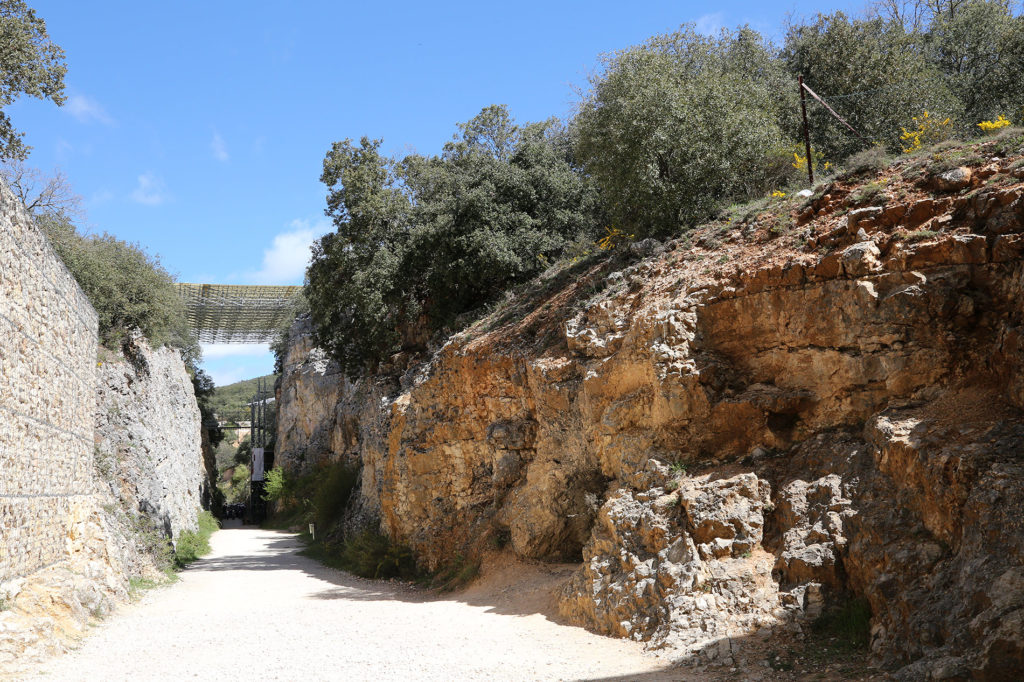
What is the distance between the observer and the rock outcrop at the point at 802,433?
22.6ft

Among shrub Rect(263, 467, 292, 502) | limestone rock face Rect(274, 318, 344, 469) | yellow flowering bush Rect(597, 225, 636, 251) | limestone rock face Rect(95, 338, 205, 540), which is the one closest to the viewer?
yellow flowering bush Rect(597, 225, 636, 251)

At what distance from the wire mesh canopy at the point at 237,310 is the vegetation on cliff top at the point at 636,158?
67.4 feet

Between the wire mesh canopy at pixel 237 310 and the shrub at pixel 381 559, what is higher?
the wire mesh canopy at pixel 237 310

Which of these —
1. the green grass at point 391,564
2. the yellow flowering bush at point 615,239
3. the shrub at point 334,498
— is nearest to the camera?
the green grass at point 391,564

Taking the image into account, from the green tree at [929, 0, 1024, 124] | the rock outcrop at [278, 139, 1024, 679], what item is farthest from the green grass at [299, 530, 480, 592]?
the green tree at [929, 0, 1024, 124]

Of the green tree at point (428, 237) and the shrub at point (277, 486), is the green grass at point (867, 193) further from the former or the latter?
the shrub at point (277, 486)

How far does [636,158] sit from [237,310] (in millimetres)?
33966

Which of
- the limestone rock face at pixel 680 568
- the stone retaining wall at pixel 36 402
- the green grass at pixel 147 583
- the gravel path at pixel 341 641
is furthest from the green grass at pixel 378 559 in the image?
the limestone rock face at pixel 680 568

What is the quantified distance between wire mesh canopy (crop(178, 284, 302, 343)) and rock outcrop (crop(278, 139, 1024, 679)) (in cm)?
3211

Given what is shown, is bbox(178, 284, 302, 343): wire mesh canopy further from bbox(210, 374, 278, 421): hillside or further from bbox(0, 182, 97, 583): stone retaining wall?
bbox(0, 182, 97, 583): stone retaining wall

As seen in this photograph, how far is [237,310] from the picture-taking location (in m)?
44.7

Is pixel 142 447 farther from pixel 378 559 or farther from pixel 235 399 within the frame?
pixel 235 399

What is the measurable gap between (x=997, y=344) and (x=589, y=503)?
642cm

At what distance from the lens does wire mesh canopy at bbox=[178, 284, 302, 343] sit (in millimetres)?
41750
